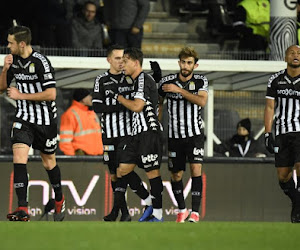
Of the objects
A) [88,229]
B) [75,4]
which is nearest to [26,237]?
[88,229]

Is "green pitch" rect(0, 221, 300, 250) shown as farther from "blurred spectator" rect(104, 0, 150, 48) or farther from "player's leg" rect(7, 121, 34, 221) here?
"blurred spectator" rect(104, 0, 150, 48)

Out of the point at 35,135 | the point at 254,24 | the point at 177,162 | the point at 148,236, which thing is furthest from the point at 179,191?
the point at 254,24

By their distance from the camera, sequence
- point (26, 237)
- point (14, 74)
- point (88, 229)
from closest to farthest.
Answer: point (26, 237), point (88, 229), point (14, 74)

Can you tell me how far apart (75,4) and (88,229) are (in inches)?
372

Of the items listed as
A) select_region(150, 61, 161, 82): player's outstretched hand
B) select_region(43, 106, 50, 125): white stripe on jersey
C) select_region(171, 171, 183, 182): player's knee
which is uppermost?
select_region(150, 61, 161, 82): player's outstretched hand

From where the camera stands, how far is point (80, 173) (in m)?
16.5

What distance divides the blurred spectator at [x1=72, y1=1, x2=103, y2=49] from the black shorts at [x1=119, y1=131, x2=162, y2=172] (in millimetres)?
5515

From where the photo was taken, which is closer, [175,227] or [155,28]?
[175,227]

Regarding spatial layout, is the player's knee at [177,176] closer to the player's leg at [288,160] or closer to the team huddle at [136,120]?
the team huddle at [136,120]

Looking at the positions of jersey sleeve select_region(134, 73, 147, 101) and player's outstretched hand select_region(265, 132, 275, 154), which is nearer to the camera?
jersey sleeve select_region(134, 73, 147, 101)

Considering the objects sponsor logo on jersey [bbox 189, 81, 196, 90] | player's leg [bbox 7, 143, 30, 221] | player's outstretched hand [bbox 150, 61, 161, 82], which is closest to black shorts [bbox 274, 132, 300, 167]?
sponsor logo on jersey [bbox 189, 81, 196, 90]

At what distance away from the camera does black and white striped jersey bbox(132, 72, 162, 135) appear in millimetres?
13508

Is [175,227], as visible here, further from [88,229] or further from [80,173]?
[80,173]

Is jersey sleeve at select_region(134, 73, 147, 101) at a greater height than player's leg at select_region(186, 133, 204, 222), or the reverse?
jersey sleeve at select_region(134, 73, 147, 101)
